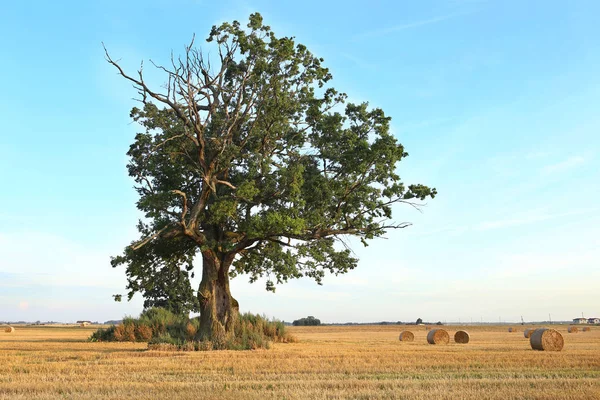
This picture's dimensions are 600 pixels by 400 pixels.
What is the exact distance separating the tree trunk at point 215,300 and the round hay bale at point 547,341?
13838mm

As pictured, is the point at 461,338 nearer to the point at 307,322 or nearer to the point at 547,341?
the point at 547,341

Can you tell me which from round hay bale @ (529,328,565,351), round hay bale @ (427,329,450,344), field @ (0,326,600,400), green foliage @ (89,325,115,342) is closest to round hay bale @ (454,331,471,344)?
round hay bale @ (427,329,450,344)

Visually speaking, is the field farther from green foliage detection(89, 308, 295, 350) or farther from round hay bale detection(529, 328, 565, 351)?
round hay bale detection(529, 328, 565, 351)

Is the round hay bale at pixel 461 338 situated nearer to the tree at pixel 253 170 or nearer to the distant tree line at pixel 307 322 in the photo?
the tree at pixel 253 170

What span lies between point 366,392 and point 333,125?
16.8 metres

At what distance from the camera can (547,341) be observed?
86.6ft

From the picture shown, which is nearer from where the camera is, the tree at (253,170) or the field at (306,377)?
the field at (306,377)

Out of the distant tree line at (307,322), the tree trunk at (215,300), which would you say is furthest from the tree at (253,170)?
the distant tree line at (307,322)

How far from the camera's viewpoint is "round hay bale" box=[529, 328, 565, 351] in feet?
86.2

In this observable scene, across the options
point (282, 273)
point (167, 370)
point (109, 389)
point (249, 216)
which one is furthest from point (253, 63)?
point (109, 389)

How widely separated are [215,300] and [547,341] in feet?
49.7

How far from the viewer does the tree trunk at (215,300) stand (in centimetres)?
2600

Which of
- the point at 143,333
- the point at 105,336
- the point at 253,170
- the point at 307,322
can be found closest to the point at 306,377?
the point at 253,170

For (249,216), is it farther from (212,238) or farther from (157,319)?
(157,319)
